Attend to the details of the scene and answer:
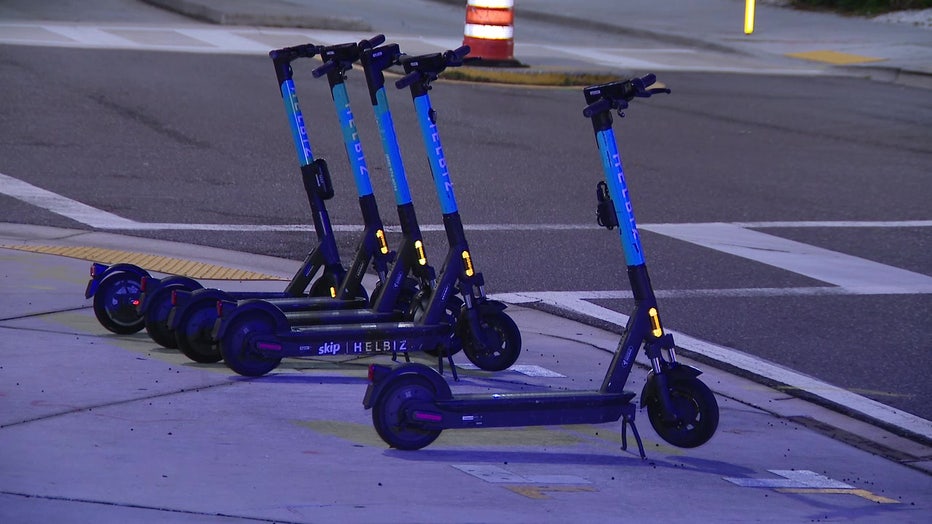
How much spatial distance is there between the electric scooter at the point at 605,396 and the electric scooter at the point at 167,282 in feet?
4.31

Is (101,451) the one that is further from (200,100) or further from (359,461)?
(200,100)

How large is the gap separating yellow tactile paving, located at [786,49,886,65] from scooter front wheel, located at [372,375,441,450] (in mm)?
17053

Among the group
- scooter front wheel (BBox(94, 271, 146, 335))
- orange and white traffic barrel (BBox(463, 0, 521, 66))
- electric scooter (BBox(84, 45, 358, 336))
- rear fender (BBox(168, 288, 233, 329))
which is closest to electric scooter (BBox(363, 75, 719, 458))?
rear fender (BBox(168, 288, 233, 329))

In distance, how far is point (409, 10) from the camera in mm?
25766

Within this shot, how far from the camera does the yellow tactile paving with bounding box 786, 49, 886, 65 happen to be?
20844mm

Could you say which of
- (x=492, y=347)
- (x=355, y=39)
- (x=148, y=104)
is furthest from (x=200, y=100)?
(x=492, y=347)

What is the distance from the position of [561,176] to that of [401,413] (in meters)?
6.85

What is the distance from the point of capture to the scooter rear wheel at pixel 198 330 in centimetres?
586

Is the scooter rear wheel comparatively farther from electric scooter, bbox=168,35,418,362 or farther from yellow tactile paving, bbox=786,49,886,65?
yellow tactile paving, bbox=786,49,886,65

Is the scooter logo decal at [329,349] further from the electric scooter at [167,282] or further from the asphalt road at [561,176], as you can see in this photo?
the asphalt road at [561,176]

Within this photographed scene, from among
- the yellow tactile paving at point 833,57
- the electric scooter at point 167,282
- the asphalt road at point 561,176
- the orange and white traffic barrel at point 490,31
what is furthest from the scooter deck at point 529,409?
the yellow tactile paving at point 833,57

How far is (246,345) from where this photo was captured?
5723 millimetres

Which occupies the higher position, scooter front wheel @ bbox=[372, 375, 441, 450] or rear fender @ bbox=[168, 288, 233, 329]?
rear fender @ bbox=[168, 288, 233, 329]

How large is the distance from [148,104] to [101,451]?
9028 millimetres
